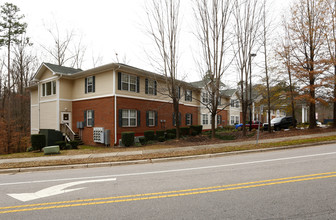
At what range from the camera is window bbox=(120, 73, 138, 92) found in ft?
57.1

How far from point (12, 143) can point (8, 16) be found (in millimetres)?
15999

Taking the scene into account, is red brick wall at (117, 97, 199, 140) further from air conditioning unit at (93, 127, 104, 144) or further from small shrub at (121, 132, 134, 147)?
air conditioning unit at (93, 127, 104, 144)

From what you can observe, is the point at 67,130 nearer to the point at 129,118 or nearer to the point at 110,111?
the point at 110,111

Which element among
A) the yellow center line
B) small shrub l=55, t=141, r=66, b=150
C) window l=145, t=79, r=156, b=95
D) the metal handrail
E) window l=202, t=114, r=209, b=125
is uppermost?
window l=145, t=79, r=156, b=95

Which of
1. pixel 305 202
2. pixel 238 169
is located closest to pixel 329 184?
pixel 305 202

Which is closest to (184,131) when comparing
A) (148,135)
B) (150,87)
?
(148,135)

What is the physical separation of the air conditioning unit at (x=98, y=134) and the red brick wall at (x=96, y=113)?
0.39 metres

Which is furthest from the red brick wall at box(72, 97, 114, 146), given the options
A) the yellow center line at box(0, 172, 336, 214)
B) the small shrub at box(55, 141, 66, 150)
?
the yellow center line at box(0, 172, 336, 214)

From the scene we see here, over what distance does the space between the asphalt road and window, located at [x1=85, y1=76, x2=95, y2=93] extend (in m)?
12.4

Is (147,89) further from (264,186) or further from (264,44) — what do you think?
(264,186)

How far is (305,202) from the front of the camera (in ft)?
12.5

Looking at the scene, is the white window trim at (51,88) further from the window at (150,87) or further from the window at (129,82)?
the window at (150,87)

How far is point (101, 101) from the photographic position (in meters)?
17.4

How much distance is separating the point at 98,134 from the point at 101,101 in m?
2.94
